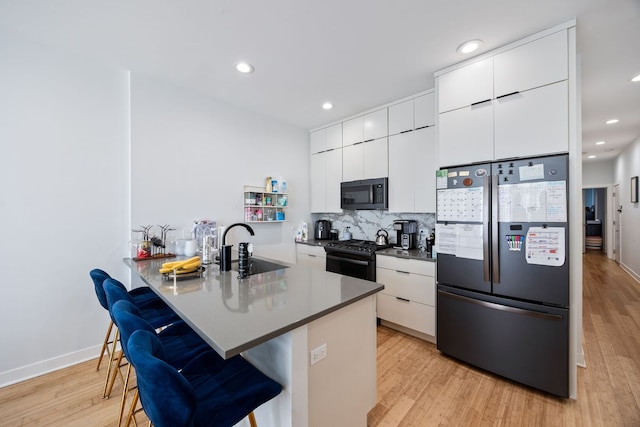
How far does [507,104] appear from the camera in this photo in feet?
6.73

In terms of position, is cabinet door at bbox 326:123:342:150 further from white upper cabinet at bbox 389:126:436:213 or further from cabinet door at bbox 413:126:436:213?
cabinet door at bbox 413:126:436:213

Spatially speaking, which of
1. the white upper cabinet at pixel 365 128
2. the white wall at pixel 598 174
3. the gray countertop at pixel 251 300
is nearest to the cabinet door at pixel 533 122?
the white upper cabinet at pixel 365 128

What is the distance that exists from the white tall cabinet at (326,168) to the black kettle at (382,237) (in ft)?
2.21

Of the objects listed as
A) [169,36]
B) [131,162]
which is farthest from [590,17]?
[131,162]

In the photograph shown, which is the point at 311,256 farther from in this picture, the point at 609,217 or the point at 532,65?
the point at 609,217

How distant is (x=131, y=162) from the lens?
102 inches

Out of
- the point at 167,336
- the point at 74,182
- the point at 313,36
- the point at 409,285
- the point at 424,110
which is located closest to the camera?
the point at 167,336

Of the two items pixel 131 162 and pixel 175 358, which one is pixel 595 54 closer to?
pixel 175 358

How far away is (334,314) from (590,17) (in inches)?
106

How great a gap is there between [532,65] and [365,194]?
6.67ft

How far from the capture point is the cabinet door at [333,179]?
389 cm

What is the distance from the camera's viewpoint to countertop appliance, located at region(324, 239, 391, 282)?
3.03 metres

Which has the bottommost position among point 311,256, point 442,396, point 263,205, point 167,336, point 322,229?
point 442,396

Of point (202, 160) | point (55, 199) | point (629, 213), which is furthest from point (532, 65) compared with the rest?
point (629, 213)
